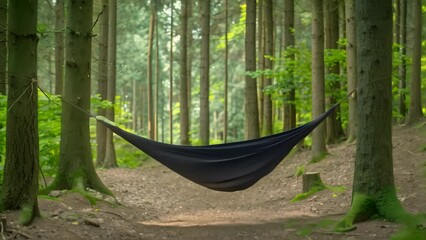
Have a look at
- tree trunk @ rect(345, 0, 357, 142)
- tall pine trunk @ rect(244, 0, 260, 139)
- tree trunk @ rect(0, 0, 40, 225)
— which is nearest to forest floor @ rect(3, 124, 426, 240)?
tree trunk @ rect(0, 0, 40, 225)

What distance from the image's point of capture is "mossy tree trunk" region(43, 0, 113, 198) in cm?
518

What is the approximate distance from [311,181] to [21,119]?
4034 millimetres

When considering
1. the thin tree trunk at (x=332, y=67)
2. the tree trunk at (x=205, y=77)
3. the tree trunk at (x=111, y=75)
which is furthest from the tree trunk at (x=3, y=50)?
the tree trunk at (x=205, y=77)

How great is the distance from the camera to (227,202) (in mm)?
7316

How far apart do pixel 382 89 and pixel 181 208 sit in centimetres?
377

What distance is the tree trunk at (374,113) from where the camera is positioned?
3.94 m

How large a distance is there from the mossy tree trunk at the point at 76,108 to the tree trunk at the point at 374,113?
123 inches

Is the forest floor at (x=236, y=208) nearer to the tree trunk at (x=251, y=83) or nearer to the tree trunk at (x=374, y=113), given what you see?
the tree trunk at (x=374, y=113)

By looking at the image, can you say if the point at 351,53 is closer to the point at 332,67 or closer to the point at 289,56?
the point at 332,67

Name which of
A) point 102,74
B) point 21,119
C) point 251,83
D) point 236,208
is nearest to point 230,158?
point 236,208

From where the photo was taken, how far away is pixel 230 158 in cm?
471

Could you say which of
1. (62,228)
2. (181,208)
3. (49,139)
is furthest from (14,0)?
(181,208)

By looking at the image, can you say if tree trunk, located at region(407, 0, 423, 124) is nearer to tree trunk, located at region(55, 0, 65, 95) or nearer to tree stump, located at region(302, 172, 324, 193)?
tree stump, located at region(302, 172, 324, 193)

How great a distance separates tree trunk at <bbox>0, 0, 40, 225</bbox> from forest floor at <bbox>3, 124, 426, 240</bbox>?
6.8 inches
